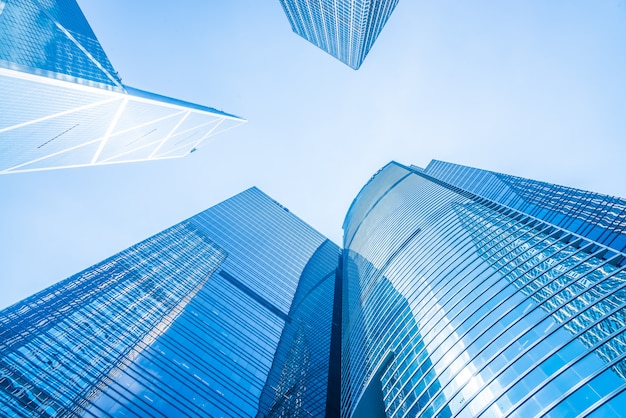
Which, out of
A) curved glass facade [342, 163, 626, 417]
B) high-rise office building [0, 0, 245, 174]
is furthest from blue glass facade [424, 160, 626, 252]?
high-rise office building [0, 0, 245, 174]

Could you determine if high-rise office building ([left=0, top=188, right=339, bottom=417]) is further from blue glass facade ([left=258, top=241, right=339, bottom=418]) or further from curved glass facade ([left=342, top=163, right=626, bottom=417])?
curved glass facade ([left=342, top=163, right=626, bottom=417])

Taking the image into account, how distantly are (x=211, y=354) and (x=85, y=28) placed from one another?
4368 cm

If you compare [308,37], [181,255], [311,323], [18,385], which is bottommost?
[311,323]

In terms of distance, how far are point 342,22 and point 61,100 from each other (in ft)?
277

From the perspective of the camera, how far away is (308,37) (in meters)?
132

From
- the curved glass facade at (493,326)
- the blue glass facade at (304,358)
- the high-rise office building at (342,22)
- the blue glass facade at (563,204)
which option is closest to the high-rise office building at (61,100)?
the blue glass facade at (304,358)

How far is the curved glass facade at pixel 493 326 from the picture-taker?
19172 millimetres

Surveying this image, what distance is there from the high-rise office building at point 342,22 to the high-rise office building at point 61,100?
180 ft

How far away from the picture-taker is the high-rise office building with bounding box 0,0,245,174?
1053 inches

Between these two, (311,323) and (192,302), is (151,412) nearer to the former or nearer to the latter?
(192,302)

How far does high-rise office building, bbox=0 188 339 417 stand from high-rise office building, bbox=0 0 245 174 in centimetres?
1568

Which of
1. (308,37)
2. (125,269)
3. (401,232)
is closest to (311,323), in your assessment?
(401,232)

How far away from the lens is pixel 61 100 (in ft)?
105

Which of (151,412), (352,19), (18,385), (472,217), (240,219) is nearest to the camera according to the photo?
(18,385)
